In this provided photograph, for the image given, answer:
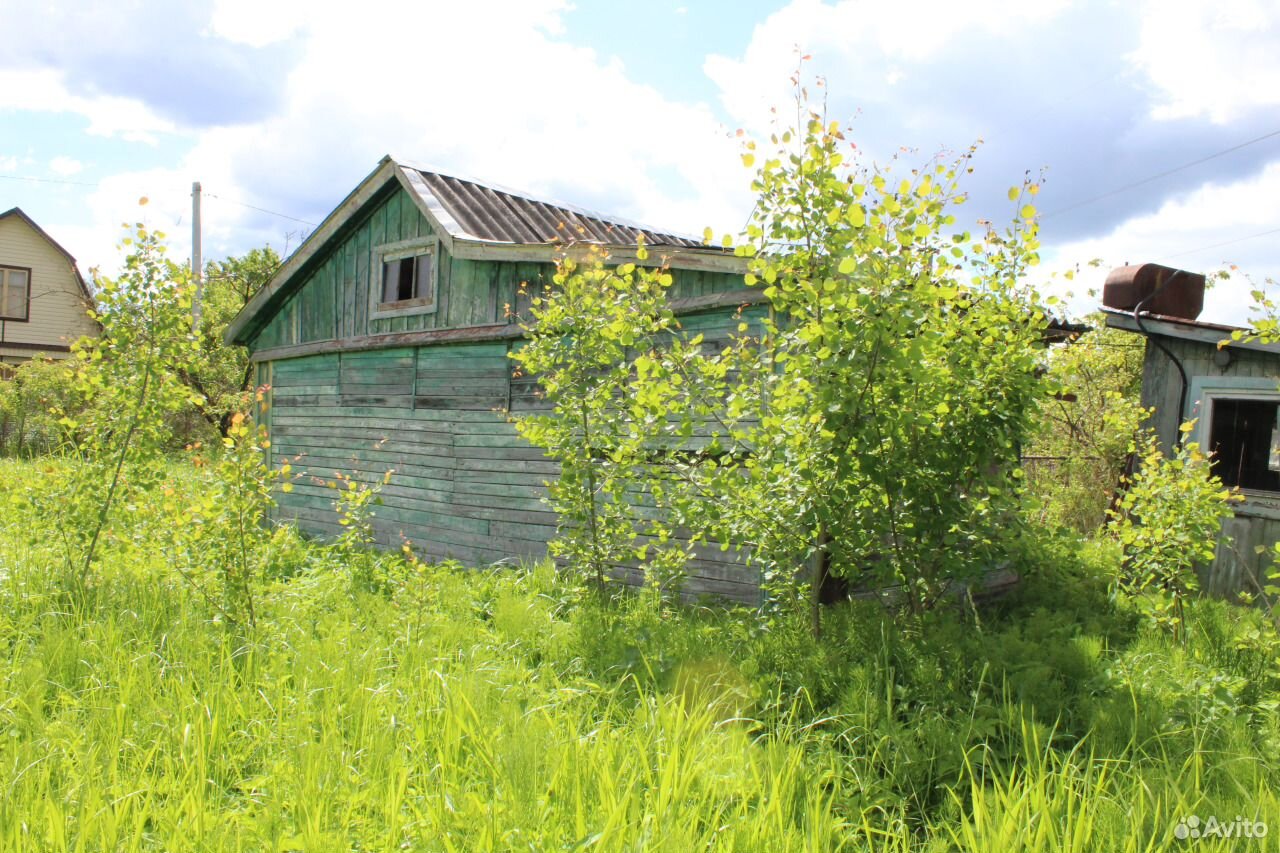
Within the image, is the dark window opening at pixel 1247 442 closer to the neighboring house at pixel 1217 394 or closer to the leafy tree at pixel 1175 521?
the neighboring house at pixel 1217 394

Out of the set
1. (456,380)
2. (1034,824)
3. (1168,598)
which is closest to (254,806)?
(1034,824)

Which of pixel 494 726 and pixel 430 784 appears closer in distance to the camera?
pixel 430 784

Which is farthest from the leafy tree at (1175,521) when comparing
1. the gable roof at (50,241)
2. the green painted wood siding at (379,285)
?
the gable roof at (50,241)

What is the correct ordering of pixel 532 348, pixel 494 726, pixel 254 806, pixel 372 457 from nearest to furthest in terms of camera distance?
pixel 254 806, pixel 494 726, pixel 532 348, pixel 372 457

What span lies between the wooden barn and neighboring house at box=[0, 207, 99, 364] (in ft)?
62.4

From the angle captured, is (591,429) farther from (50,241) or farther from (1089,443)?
(50,241)

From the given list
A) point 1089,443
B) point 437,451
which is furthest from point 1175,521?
point 1089,443

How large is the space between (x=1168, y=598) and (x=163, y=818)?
20.0ft

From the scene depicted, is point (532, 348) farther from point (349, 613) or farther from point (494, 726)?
point (494, 726)

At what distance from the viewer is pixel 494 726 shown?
10.8 feet

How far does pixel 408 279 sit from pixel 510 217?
1.47 metres

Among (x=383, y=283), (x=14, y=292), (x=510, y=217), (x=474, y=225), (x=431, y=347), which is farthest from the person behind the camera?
Answer: (x=14, y=292)

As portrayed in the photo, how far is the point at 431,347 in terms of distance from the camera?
375 inches

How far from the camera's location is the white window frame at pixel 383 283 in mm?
9367
